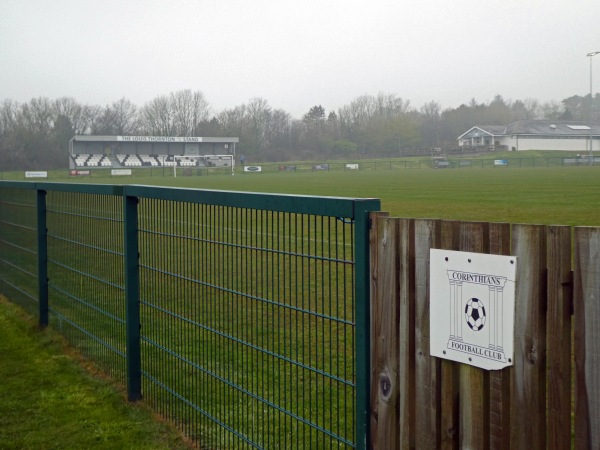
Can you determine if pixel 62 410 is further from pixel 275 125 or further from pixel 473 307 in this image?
pixel 275 125

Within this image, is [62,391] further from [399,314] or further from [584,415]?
[584,415]

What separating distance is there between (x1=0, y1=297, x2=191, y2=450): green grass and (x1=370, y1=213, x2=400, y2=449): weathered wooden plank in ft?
7.12

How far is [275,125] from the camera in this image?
127 metres

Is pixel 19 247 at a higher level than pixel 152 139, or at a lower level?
lower

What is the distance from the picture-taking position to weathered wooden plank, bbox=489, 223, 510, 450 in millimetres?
2672

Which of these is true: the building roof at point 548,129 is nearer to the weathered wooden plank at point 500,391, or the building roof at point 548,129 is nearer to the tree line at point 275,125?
the tree line at point 275,125

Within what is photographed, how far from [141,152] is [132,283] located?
104905mm

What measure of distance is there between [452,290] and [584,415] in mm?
644

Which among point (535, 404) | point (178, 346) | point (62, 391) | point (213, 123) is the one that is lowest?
point (62, 391)

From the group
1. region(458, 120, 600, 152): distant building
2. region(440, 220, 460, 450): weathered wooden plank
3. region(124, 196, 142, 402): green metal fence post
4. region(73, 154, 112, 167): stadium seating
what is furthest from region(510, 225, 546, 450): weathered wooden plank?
region(458, 120, 600, 152): distant building

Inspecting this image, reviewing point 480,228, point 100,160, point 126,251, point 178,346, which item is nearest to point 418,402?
point 480,228

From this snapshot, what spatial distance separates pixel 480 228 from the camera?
2740 millimetres

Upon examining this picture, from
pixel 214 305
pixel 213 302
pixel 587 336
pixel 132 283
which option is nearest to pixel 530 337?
Answer: pixel 587 336

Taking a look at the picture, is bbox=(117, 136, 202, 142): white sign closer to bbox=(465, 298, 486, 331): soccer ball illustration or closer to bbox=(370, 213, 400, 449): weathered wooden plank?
bbox=(370, 213, 400, 449): weathered wooden plank
